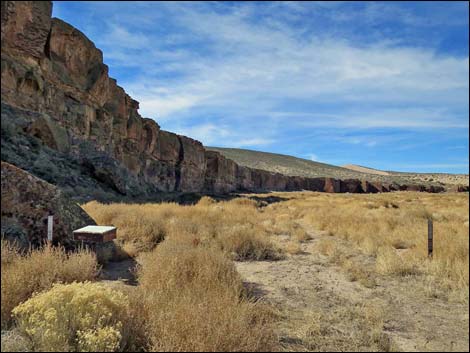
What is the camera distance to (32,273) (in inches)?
144

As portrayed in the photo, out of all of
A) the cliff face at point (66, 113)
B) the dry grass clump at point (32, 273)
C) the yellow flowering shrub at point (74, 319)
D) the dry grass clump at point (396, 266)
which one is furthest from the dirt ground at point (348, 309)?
the cliff face at point (66, 113)

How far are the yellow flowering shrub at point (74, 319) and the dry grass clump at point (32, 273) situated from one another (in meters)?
0.24

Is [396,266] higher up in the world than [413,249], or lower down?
lower down

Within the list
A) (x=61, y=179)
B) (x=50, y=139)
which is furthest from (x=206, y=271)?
(x=50, y=139)

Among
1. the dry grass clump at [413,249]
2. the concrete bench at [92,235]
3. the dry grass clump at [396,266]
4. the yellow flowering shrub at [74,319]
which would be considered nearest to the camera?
the yellow flowering shrub at [74,319]

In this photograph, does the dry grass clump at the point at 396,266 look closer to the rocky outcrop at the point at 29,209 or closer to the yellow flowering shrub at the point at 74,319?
the yellow flowering shrub at the point at 74,319

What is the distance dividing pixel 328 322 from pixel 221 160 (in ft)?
185

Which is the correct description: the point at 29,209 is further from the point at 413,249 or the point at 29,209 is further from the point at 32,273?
the point at 413,249

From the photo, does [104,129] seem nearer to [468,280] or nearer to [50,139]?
[50,139]

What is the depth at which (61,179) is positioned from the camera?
17.8 m

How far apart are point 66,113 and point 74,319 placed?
2513 cm

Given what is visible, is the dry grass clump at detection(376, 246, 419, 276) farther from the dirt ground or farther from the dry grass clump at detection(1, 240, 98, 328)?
the dry grass clump at detection(1, 240, 98, 328)

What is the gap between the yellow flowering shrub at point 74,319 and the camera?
2.46 meters

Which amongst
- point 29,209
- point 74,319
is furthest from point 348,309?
point 29,209
